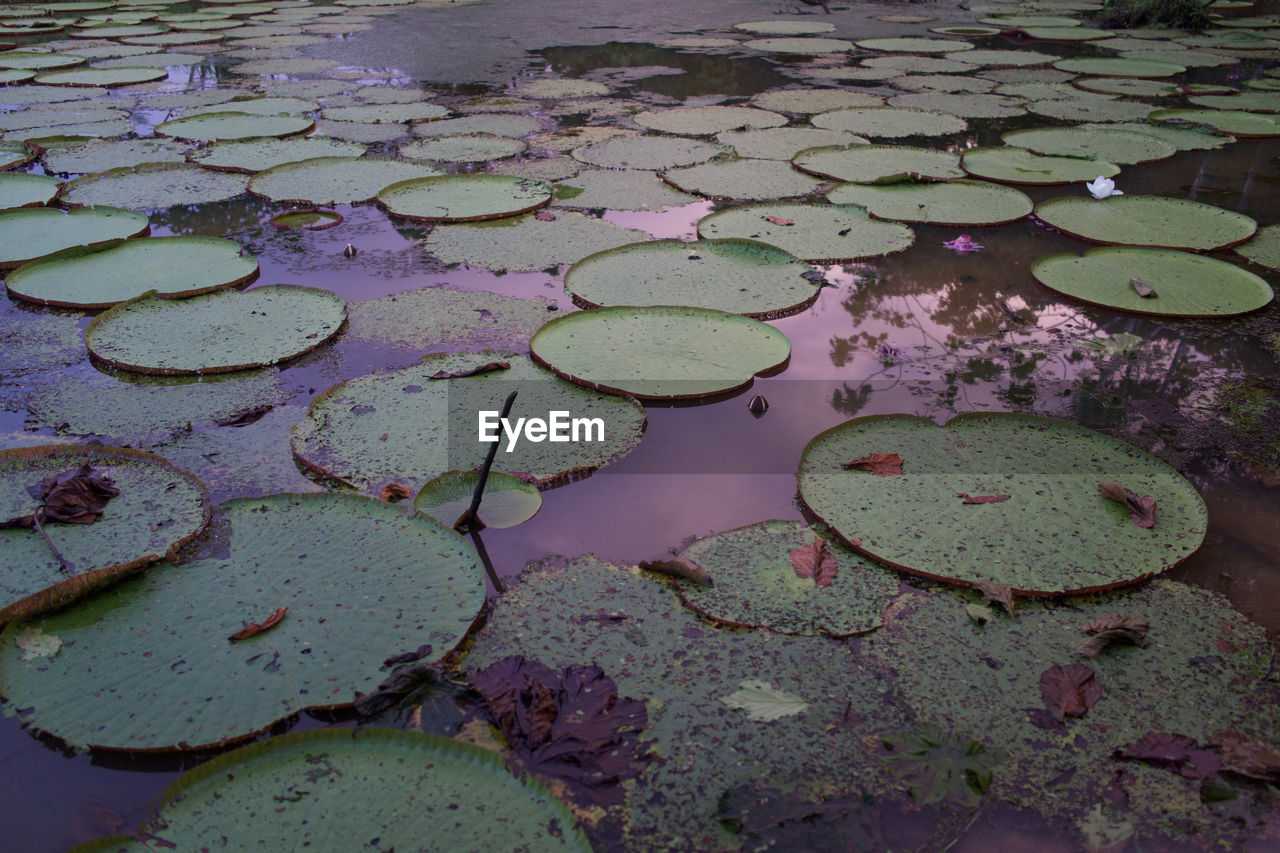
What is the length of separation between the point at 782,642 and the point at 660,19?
9.50 m

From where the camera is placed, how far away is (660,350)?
8.65 ft

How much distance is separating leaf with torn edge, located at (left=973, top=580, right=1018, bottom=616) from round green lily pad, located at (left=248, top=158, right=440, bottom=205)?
350 centimetres

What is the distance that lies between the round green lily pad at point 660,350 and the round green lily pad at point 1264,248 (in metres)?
2.24

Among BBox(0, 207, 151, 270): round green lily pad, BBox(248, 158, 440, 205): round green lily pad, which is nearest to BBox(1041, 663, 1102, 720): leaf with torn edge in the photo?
BBox(248, 158, 440, 205): round green lily pad

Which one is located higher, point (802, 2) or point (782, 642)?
point (802, 2)

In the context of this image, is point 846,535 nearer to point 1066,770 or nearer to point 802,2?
point 1066,770

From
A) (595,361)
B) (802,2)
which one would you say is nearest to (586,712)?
(595,361)

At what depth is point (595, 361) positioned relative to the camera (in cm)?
257

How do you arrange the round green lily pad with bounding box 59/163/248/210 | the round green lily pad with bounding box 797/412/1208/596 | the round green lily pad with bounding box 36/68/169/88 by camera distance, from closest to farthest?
the round green lily pad with bounding box 797/412/1208/596
the round green lily pad with bounding box 59/163/248/210
the round green lily pad with bounding box 36/68/169/88

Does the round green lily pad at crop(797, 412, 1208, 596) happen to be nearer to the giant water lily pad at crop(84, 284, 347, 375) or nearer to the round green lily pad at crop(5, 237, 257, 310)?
the giant water lily pad at crop(84, 284, 347, 375)

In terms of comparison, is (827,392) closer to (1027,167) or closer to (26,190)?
(1027,167)

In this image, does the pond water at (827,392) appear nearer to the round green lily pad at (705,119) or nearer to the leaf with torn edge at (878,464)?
the leaf with torn edge at (878,464)

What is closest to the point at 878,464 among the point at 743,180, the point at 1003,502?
the point at 1003,502

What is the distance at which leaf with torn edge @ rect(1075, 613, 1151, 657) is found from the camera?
160 cm
